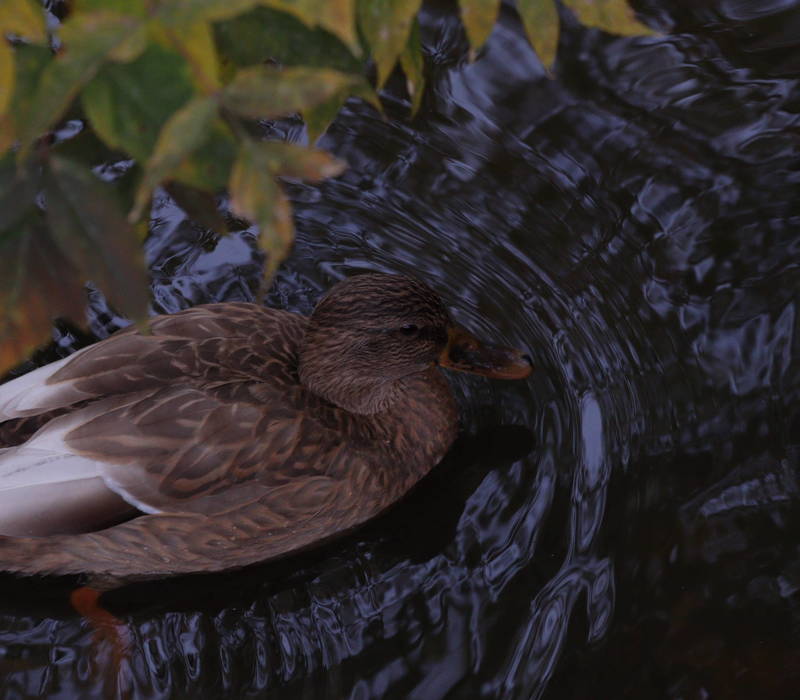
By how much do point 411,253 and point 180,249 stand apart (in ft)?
3.36

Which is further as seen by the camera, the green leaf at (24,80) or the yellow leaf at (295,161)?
the green leaf at (24,80)

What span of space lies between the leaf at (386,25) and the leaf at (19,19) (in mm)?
443

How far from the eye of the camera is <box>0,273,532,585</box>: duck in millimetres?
3291

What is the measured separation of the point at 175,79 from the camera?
4.37 feet

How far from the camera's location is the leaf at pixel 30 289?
1.38 metres

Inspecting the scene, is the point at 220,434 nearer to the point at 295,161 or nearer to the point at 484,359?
the point at 484,359

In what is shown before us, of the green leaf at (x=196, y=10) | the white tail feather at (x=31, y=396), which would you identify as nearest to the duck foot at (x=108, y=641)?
the white tail feather at (x=31, y=396)

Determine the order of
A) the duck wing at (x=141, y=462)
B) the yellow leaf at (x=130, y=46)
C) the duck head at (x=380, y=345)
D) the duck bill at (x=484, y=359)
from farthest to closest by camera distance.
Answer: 1. the duck bill at (x=484, y=359)
2. the duck head at (x=380, y=345)
3. the duck wing at (x=141, y=462)
4. the yellow leaf at (x=130, y=46)

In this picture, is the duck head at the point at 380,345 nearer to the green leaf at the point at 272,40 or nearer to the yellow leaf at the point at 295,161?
the green leaf at the point at 272,40

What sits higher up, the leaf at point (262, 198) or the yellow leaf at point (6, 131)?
the yellow leaf at point (6, 131)

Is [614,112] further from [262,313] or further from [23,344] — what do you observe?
[23,344]

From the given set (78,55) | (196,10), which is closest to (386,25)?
(196,10)

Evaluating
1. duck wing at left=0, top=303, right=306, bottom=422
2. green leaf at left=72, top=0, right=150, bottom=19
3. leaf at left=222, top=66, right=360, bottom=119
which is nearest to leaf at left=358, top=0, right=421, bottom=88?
leaf at left=222, top=66, right=360, bottom=119

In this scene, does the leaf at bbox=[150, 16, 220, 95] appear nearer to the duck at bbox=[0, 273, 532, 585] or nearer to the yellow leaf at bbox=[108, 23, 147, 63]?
the yellow leaf at bbox=[108, 23, 147, 63]
